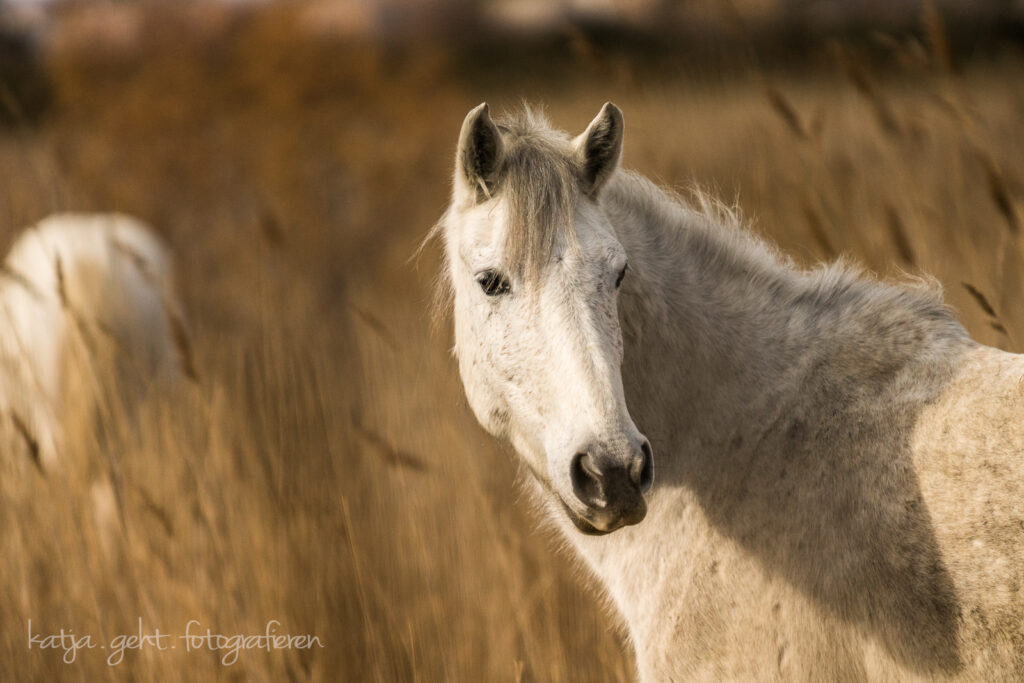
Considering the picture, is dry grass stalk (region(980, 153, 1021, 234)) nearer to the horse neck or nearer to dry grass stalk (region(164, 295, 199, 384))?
the horse neck

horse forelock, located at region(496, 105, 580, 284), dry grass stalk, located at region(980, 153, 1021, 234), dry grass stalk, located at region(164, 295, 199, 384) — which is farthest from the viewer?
dry grass stalk, located at region(164, 295, 199, 384)

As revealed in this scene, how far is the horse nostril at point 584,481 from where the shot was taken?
1.99 meters

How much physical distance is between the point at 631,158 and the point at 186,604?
5.69 m

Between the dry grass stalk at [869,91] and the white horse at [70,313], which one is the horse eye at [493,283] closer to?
the white horse at [70,313]

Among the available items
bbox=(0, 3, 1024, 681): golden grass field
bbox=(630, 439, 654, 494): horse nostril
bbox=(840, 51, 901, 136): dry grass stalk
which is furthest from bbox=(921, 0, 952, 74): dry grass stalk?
bbox=(630, 439, 654, 494): horse nostril

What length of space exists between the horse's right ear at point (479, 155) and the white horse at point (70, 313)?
4.80 feet

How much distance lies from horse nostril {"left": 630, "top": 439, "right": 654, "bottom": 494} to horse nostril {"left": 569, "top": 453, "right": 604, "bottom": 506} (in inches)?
4.1

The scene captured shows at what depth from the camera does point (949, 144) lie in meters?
7.50

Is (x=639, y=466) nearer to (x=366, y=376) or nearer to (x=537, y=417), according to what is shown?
(x=537, y=417)

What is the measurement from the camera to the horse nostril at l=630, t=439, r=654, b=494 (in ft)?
6.40

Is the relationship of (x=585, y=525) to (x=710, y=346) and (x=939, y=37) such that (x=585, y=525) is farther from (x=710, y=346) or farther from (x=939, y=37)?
(x=939, y=37)

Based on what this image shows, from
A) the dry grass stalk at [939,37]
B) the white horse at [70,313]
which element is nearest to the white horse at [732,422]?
the dry grass stalk at [939,37]

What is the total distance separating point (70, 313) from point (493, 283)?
214 centimetres

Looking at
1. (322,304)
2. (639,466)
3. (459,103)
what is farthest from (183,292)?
(639,466)
